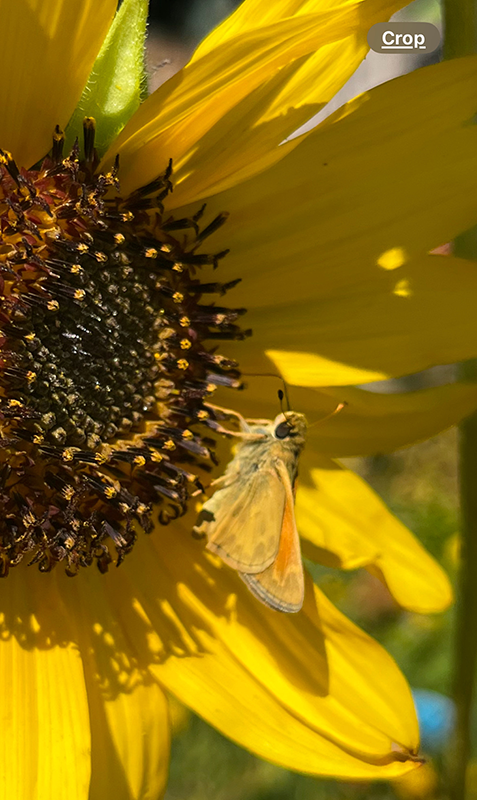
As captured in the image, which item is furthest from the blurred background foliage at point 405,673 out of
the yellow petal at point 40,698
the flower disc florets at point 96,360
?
the yellow petal at point 40,698

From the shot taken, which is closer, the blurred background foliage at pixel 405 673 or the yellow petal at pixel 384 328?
the yellow petal at pixel 384 328

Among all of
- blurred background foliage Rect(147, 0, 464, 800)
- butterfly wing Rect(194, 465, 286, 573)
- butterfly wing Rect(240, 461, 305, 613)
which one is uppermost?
butterfly wing Rect(194, 465, 286, 573)

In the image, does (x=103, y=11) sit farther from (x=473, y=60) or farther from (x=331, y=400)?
(x=331, y=400)

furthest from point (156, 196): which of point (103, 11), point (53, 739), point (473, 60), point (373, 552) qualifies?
point (53, 739)

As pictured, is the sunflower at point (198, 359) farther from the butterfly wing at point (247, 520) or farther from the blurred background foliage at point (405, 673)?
the blurred background foliage at point (405, 673)

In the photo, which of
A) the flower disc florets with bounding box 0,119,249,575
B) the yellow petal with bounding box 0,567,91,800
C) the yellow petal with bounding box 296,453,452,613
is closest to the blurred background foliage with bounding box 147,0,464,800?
the yellow petal with bounding box 296,453,452,613

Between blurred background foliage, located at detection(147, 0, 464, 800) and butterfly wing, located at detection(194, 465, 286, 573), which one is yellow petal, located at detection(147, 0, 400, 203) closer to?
butterfly wing, located at detection(194, 465, 286, 573)

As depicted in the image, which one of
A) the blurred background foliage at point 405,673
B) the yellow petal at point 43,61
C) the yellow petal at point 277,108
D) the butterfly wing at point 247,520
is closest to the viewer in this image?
the yellow petal at point 43,61
